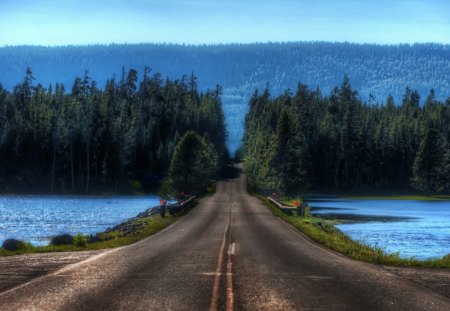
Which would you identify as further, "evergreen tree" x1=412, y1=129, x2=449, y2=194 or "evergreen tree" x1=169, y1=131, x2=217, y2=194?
"evergreen tree" x1=412, y1=129, x2=449, y2=194

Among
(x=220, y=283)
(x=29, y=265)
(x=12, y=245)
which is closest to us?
(x=220, y=283)

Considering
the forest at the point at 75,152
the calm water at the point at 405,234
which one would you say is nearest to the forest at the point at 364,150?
the forest at the point at 75,152

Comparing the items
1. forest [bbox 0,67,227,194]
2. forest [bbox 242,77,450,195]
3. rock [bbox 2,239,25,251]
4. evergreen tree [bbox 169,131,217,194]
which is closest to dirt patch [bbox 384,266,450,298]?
rock [bbox 2,239,25,251]

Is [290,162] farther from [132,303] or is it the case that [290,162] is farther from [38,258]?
[132,303]

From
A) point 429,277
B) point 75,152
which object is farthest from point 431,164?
point 429,277

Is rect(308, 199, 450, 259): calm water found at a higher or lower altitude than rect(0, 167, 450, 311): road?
lower

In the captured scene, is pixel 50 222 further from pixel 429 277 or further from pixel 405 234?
pixel 429 277

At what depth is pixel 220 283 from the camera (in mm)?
17250

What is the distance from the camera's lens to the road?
1422cm

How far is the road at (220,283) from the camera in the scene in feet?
46.6

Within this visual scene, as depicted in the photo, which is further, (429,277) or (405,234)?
(405,234)

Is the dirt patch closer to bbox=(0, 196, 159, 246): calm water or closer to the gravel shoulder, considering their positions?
the gravel shoulder

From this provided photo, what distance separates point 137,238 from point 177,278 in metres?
17.0

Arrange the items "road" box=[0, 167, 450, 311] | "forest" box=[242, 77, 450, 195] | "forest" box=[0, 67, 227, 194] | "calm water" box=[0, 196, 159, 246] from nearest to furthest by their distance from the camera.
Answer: "road" box=[0, 167, 450, 311] → "calm water" box=[0, 196, 159, 246] → "forest" box=[0, 67, 227, 194] → "forest" box=[242, 77, 450, 195]
